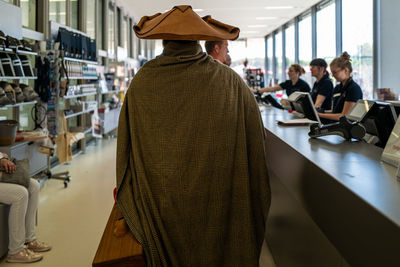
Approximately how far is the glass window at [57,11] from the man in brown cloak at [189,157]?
18.3 ft

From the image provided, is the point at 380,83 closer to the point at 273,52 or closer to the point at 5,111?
the point at 5,111

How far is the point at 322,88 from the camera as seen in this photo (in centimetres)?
517

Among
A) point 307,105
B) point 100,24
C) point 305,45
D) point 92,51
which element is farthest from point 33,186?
point 305,45

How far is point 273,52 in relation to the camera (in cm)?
1711

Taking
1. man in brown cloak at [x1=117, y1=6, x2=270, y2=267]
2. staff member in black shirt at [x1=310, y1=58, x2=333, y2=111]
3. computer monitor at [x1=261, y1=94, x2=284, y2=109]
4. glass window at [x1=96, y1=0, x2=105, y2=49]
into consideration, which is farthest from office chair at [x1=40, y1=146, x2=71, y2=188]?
glass window at [x1=96, y1=0, x2=105, y2=49]

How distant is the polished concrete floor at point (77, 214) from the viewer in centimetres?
310

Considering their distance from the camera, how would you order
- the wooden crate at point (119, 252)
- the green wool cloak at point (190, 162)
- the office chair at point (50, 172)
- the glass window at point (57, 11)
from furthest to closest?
the glass window at point (57, 11)
the office chair at point (50, 172)
the green wool cloak at point (190, 162)
the wooden crate at point (119, 252)

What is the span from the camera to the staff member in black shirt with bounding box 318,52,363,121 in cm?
409

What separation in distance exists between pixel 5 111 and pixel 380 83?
6.36 metres

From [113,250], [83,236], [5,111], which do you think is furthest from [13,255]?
[5,111]

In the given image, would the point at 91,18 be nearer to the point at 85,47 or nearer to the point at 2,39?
the point at 85,47

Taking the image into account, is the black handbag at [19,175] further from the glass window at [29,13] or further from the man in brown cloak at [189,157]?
the glass window at [29,13]

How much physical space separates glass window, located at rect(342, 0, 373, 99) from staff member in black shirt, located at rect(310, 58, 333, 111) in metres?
2.69

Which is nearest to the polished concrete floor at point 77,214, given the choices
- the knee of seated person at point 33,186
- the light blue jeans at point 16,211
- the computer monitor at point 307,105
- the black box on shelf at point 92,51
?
the light blue jeans at point 16,211
